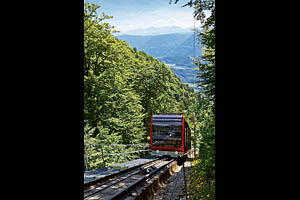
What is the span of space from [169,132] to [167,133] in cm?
17

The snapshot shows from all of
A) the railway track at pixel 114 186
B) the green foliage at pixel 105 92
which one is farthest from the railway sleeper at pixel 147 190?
the green foliage at pixel 105 92

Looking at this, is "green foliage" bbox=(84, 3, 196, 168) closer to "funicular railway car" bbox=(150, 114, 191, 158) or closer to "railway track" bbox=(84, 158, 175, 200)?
"funicular railway car" bbox=(150, 114, 191, 158)

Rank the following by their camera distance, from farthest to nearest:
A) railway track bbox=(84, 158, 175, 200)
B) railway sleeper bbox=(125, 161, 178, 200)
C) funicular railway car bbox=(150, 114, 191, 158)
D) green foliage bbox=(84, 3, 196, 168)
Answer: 1. green foliage bbox=(84, 3, 196, 168)
2. funicular railway car bbox=(150, 114, 191, 158)
3. railway sleeper bbox=(125, 161, 178, 200)
4. railway track bbox=(84, 158, 175, 200)

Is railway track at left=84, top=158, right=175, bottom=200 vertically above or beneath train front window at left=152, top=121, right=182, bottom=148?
beneath

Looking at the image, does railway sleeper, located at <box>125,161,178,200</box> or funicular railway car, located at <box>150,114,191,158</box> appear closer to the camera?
railway sleeper, located at <box>125,161,178,200</box>

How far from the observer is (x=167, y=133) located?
739 inches

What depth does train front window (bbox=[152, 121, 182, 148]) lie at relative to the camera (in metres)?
18.3

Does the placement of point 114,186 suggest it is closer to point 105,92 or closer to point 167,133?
point 167,133

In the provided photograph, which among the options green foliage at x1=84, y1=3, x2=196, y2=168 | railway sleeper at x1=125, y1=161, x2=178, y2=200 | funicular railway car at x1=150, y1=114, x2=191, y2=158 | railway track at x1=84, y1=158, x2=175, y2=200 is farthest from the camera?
green foliage at x1=84, y1=3, x2=196, y2=168

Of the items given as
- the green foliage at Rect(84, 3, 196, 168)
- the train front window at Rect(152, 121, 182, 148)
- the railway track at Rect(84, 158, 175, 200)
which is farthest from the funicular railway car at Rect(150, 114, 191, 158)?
the railway track at Rect(84, 158, 175, 200)

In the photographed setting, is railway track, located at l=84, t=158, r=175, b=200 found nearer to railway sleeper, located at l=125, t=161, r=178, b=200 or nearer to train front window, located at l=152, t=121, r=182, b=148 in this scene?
railway sleeper, located at l=125, t=161, r=178, b=200

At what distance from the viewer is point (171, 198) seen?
859 cm

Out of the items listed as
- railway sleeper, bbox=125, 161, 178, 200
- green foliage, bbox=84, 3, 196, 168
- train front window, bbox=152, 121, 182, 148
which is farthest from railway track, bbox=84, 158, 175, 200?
train front window, bbox=152, 121, 182, 148

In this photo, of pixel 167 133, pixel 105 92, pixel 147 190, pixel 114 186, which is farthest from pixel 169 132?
pixel 114 186
